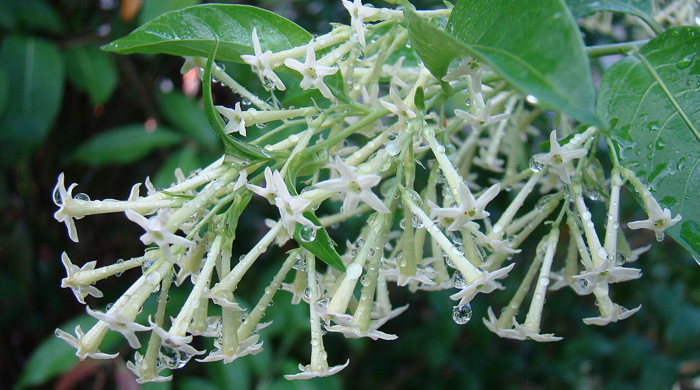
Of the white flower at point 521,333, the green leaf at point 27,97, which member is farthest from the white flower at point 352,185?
the green leaf at point 27,97

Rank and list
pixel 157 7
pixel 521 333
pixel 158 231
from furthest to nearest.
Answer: pixel 157 7 → pixel 521 333 → pixel 158 231

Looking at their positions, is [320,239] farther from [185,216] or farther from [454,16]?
[454,16]

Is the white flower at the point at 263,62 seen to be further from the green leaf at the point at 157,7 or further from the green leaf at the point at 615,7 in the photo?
the green leaf at the point at 157,7

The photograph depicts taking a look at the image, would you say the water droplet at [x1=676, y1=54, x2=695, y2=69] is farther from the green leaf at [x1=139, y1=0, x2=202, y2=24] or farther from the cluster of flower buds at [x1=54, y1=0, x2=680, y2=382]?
the green leaf at [x1=139, y1=0, x2=202, y2=24]

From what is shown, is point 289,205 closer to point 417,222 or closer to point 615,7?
point 417,222

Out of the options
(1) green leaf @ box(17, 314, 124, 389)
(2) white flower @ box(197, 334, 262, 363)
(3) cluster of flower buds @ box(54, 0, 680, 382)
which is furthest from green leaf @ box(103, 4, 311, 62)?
(1) green leaf @ box(17, 314, 124, 389)

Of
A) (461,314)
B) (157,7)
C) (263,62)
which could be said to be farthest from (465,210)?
(157,7)

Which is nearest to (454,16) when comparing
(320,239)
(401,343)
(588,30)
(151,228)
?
(320,239)
